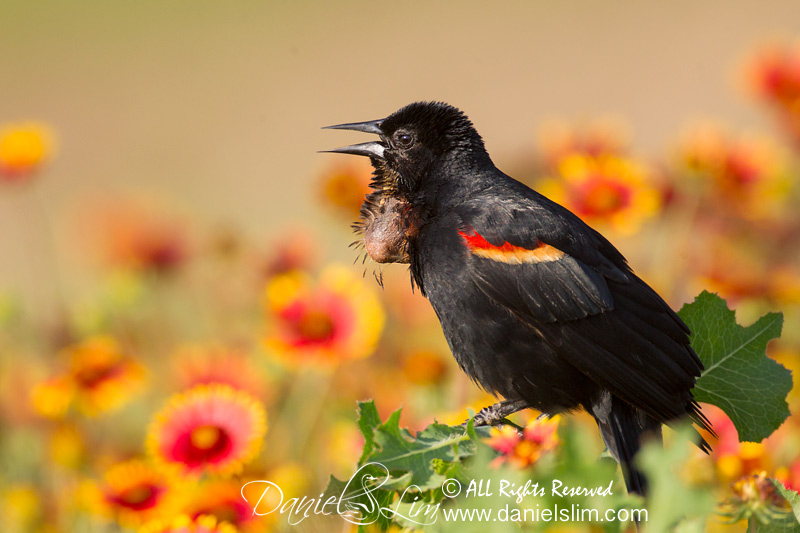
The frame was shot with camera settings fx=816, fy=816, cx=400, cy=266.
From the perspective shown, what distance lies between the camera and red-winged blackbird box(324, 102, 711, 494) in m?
2.06

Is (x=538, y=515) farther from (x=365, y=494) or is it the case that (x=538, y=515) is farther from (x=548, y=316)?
(x=548, y=316)

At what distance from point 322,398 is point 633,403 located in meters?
1.62

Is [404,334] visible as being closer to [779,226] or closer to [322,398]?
[322,398]

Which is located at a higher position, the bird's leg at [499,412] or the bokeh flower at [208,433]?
the bird's leg at [499,412]

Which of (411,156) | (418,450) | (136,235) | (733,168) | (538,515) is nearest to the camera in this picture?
(538,515)

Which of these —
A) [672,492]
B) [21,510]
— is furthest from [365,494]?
[21,510]

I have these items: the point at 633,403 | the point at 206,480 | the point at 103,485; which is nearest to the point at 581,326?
the point at 633,403

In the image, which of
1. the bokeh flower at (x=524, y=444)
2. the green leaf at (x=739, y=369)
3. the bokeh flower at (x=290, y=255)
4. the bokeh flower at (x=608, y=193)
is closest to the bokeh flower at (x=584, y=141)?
the bokeh flower at (x=608, y=193)

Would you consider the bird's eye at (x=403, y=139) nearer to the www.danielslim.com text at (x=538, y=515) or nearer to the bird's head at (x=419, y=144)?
the bird's head at (x=419, y=144)

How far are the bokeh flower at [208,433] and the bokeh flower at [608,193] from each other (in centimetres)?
157

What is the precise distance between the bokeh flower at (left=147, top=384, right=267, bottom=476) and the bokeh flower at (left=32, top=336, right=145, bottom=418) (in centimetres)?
45

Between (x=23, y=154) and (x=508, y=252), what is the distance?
8.42 ft

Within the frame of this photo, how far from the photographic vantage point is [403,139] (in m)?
2.53

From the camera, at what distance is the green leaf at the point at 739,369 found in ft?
6.56
